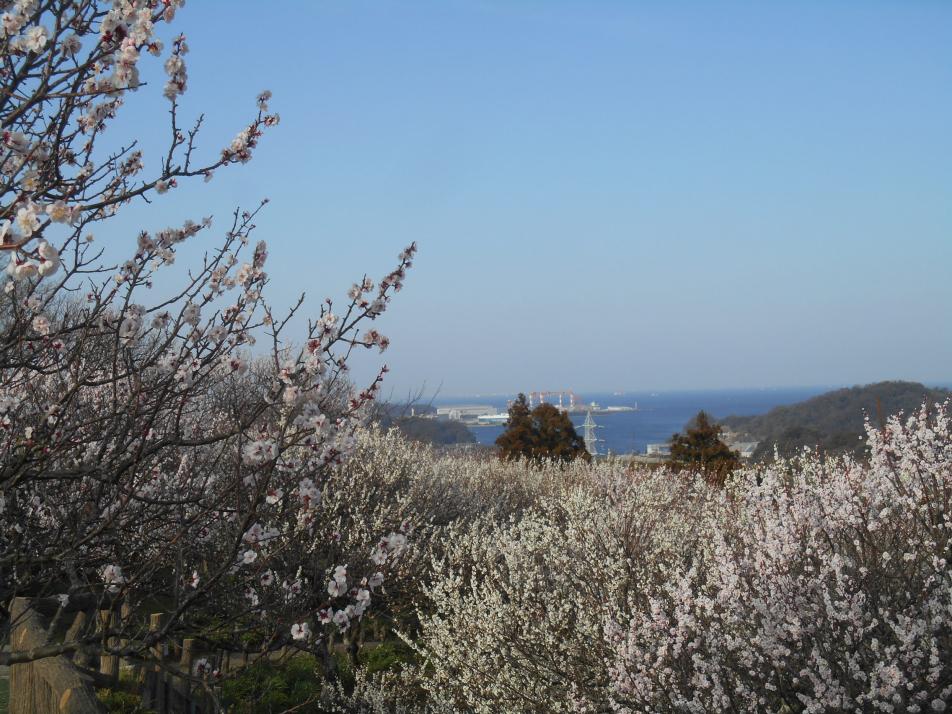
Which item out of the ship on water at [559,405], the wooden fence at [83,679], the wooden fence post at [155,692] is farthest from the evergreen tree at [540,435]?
the wooden fence post at [155,692]

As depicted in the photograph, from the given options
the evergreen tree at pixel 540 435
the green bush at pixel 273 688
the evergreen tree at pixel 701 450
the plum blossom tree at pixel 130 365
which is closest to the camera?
the plum blossom tree at pixel 130 365

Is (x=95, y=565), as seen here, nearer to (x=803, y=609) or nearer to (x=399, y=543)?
(x=399, y=543)

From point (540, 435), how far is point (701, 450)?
412 centimetres

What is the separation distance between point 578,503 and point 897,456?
109 inches

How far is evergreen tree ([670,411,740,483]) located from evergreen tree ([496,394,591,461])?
8.25ft

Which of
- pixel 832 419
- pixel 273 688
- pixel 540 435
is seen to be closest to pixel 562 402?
pixel 832 419

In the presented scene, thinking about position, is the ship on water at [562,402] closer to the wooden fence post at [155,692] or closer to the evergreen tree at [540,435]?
the evergreen tree at [540,435]

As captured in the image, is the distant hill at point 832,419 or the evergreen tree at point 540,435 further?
the evergreen tree at point 540,435

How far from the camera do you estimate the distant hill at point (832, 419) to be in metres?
16.7

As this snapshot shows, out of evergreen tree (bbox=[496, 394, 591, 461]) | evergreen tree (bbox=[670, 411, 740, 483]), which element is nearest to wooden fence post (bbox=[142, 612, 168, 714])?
evergreen tree (bbox=[670, 411, 740, 483])

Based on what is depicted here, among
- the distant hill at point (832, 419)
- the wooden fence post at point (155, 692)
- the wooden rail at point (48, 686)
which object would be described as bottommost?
the wooden fence post at point (155, 692)

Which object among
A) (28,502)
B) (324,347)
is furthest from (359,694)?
(324,347)

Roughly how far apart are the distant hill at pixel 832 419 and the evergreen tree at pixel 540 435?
4175 millimetres

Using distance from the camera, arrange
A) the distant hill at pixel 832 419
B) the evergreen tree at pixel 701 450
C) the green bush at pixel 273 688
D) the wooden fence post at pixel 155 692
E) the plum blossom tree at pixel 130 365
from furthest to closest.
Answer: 1. the distant hill at pixel 832 419
2. the evergreen tree at pixel 701 450
3. the green bush at pixel 273 688
4. the wooden fence post at pixel 155 692
5. the plum blossom tree at pixel 130 365
